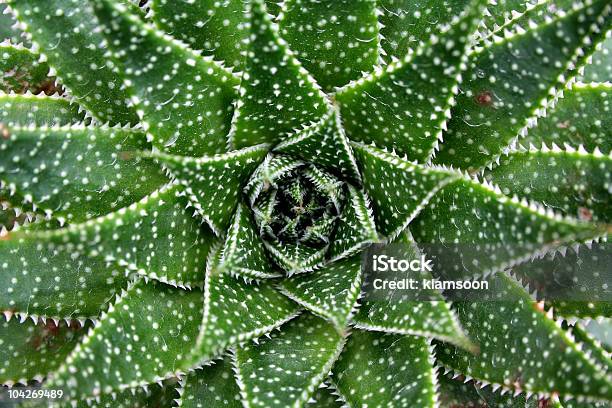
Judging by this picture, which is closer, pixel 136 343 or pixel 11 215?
pixel 136 343

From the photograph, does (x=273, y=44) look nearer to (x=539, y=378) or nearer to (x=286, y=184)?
(x=286, y=184)

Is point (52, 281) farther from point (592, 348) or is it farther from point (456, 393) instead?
point (592, 348)

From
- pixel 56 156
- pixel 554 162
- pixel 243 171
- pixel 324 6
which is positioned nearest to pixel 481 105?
pixel 554 162

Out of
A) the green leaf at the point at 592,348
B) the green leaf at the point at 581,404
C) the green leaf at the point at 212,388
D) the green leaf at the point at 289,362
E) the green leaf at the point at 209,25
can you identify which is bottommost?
the green leaf at the point at 581,404

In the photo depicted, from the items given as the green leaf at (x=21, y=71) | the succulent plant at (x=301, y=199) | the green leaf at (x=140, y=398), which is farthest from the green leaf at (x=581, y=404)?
the green leaf at (x=21, y=71)

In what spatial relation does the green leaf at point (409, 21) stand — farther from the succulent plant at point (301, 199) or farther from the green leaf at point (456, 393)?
the green leaf at point (456, 393)

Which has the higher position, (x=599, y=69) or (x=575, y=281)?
(x=599, y=69)

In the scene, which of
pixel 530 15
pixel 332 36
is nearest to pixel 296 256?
pixel 332 36
